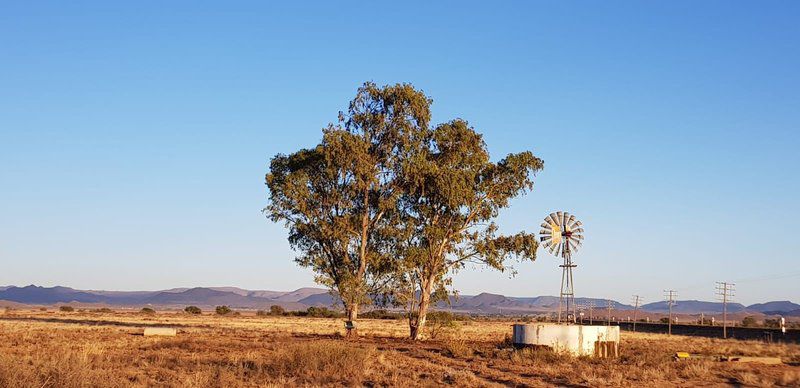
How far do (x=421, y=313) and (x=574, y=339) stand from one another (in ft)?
46.2

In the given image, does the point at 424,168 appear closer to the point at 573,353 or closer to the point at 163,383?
the point at 573,353

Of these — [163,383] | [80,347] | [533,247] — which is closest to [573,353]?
[533,247]

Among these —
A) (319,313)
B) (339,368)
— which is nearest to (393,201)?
(339,368)

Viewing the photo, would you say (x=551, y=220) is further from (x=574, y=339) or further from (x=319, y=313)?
(x=319, y=313)

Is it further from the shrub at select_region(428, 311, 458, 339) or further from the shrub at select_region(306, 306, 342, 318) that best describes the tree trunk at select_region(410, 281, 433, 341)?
the shrub at select_region(306, 306, 342, 318)

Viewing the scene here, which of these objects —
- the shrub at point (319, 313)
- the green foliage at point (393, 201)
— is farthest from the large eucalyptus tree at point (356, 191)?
the shrub at point (319, 313)

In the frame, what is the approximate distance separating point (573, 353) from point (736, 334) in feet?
149

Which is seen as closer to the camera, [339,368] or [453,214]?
[339,368]

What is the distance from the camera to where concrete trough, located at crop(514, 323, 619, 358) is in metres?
32.9

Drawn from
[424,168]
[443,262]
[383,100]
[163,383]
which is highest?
[383,100]

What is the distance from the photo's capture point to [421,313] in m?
45.6

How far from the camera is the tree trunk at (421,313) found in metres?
45.2

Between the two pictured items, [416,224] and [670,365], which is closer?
[670,365]

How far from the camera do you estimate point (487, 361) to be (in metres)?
31.1
